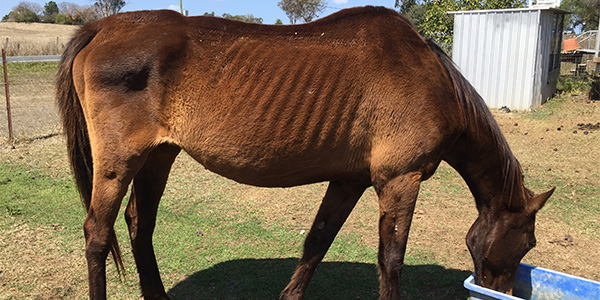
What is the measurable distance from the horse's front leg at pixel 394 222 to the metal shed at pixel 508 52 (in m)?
10.7

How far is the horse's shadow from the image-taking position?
3861 mm

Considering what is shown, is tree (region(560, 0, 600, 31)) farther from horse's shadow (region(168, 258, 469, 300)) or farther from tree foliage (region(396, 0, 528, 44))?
horse's shadow (region(168, 258, 469, 300))

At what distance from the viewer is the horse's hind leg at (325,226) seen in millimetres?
3406

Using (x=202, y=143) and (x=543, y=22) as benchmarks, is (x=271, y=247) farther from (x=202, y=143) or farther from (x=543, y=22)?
(x=543, y=22)

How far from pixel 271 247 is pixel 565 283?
100 inches

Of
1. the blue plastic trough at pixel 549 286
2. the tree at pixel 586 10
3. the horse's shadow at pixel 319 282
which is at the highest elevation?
the tree at pixel 586 10

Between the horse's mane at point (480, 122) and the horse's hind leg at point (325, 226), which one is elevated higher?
the horse's mane at point (480, 122)

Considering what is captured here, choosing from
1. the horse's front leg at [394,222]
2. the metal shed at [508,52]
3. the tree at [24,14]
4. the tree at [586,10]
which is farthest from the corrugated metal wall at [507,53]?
the tree at [24,14]

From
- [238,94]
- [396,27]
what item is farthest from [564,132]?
[238,94]

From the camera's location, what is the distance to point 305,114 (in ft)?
9.31

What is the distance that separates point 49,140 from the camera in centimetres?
890

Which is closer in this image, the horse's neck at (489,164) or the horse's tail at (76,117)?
the horse's neck at (489,164)

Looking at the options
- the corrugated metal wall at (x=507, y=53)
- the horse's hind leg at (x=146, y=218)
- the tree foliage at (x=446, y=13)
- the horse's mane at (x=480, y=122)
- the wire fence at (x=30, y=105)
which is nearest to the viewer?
the horse's mane at (x=480, y=122)

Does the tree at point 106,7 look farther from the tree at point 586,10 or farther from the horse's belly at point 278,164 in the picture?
the tree at point 586,10
